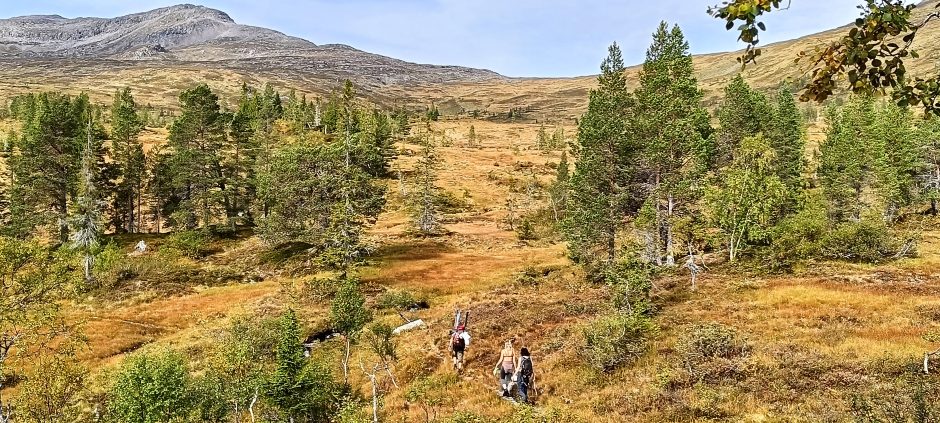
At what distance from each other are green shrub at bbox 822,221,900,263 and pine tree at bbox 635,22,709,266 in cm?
864

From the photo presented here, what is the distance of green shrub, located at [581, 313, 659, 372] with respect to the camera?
18.6 metres

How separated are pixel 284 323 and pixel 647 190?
2486cm

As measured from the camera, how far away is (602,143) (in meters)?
35.9

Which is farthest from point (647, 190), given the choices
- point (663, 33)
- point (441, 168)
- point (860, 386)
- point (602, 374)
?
point (441, 168)

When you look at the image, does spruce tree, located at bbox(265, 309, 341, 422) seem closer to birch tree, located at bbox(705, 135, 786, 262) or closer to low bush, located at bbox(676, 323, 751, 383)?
low bush, located at bbox(676, 323, 751, 383)

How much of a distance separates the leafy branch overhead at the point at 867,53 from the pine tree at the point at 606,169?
31.2 m

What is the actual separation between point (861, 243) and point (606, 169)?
15.2 meters

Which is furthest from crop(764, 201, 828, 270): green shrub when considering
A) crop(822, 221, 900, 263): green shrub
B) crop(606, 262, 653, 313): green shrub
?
crop(606, 262, 653, 313): green shrub

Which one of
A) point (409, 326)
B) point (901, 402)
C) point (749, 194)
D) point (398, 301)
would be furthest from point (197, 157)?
point (901, 402)

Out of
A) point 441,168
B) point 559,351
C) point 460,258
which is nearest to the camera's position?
point 559,351

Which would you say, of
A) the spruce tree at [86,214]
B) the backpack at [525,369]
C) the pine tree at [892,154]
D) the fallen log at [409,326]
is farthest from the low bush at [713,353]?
the spruce tree at [86,214]

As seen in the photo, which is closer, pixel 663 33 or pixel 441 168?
pixel 663 33

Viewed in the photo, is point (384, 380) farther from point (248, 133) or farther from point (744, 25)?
point (248, 133)

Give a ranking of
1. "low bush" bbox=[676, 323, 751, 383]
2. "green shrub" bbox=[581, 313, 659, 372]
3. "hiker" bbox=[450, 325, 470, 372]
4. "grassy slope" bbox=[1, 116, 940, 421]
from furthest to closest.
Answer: "hiker" bbox=[450, 325, 470, 372]
"green shrub" bbox=[581, 313, 659, 372]
"low bush" bbox=[676, 323, 751, 383]
"grassy slope" bbox=[1, 116, 940, 421]
